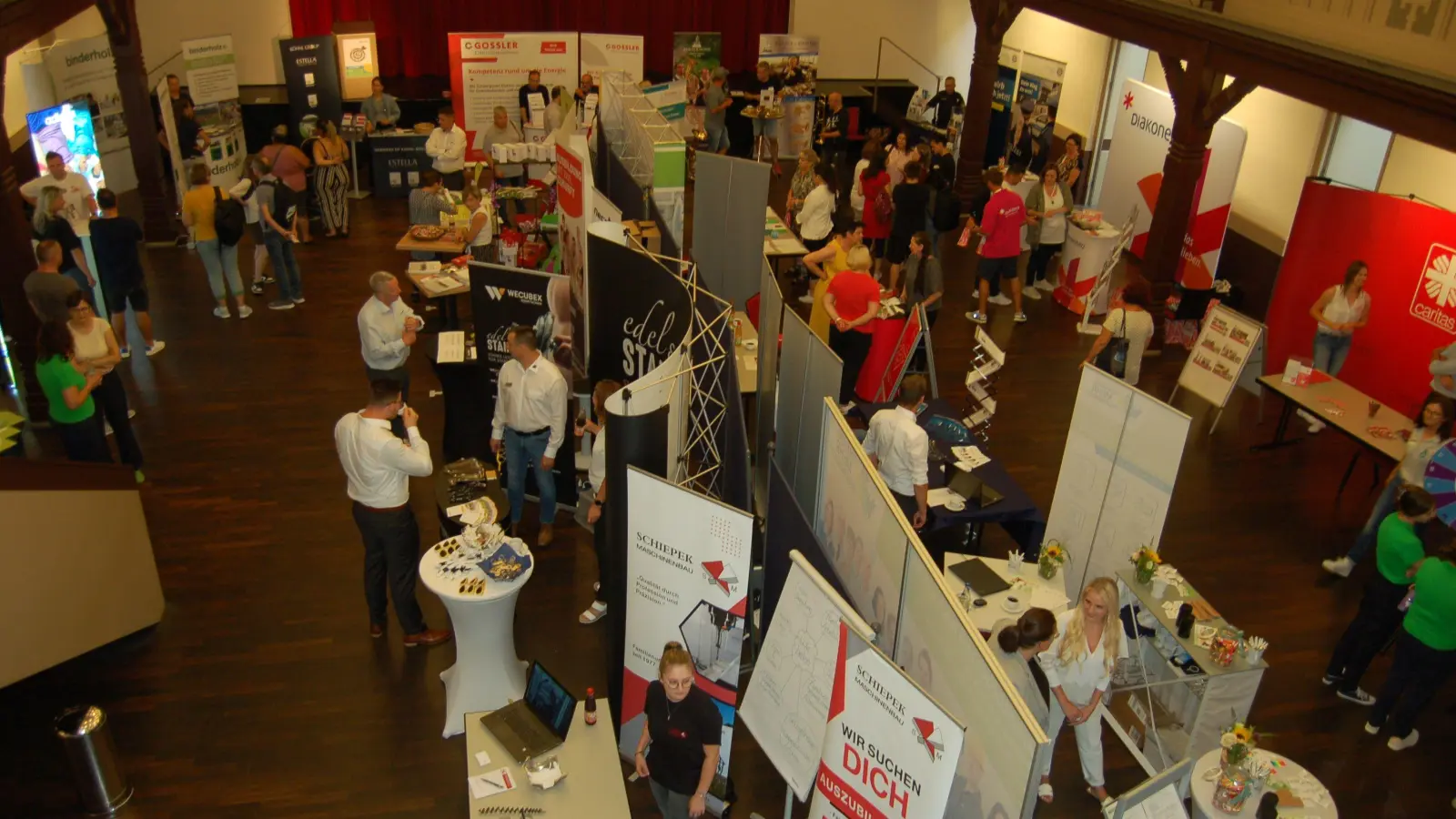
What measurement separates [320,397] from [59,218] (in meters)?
2.42

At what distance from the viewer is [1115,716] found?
555cm

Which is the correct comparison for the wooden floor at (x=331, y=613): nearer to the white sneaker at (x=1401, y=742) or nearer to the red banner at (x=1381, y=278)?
the white sneaker at (x=1401, y=742)

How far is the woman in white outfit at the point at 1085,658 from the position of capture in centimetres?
466

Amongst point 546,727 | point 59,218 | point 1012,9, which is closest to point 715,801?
point 546,727

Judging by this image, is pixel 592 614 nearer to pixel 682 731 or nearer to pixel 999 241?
pixel 682 731

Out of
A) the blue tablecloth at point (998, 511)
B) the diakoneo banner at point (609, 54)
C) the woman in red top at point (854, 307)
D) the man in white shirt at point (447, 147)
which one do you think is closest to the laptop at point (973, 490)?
the blue tablecloth at point (998, 511)

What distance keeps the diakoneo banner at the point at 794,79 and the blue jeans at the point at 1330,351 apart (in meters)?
7.79

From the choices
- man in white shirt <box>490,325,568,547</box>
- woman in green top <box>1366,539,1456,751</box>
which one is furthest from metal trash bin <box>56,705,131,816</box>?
woman in green top <box>1366,539,1456,751</box>

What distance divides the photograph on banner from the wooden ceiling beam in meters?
4.27

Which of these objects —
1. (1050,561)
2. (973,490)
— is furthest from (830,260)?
(1050,561)

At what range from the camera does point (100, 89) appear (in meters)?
11.8

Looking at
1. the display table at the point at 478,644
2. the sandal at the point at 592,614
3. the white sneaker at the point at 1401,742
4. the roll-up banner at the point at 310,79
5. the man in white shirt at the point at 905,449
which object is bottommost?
the white sneaker at the point at 1401,742

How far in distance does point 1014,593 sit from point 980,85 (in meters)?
8.62

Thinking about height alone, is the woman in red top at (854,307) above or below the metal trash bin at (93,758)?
above
